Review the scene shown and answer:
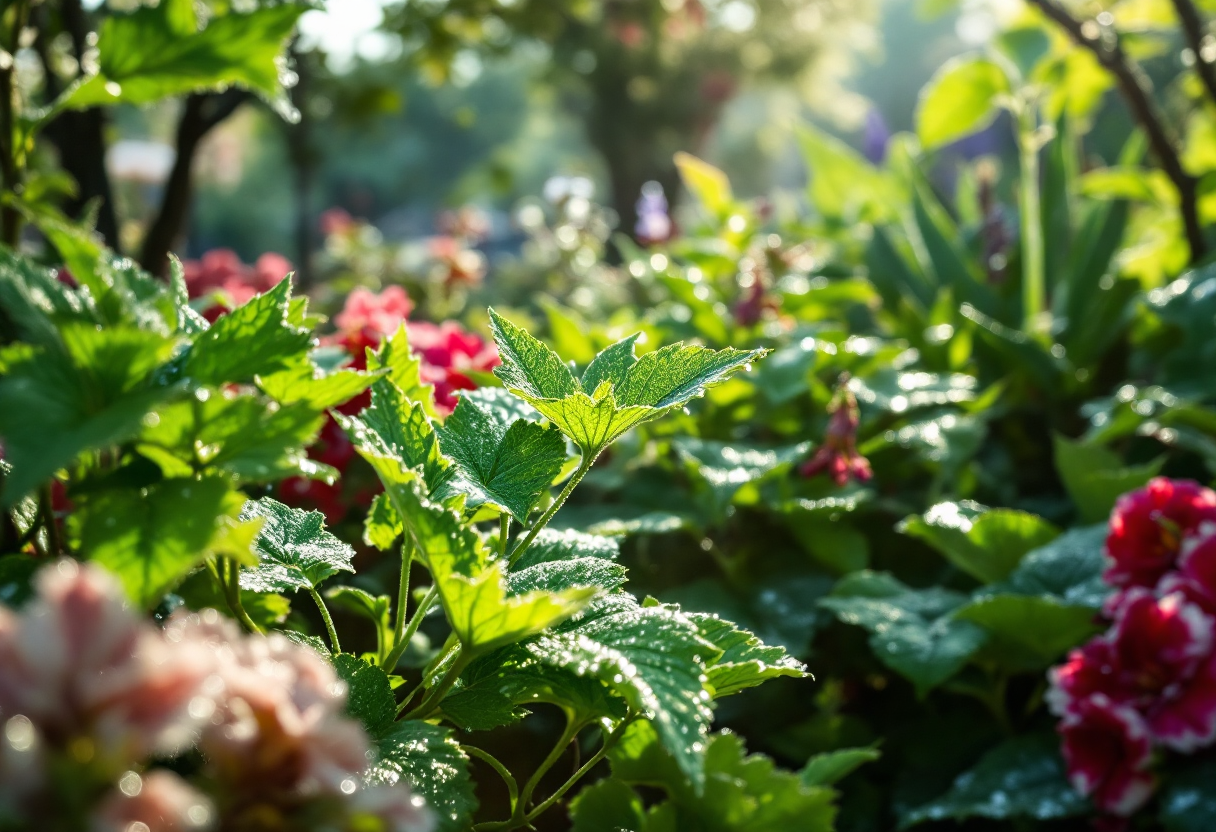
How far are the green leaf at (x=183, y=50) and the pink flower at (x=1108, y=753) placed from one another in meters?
1.08

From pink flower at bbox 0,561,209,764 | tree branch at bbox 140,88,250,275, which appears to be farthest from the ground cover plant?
tree branch at bbox 140,88,250,275

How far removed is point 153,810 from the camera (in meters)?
0.35

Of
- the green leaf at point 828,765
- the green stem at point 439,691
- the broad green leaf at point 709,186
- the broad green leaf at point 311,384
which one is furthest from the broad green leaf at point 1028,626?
the broad green leaf at point 709,186

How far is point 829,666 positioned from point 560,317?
2.27 ft

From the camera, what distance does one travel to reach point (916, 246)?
246 centimetres

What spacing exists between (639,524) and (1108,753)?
605 millimetres

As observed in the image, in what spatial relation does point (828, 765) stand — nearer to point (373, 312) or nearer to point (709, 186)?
point (373, 312)

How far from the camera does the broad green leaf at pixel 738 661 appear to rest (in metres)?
0.62

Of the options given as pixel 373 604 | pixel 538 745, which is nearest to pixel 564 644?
pixel 373 604

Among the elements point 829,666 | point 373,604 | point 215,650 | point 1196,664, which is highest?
point 215,650

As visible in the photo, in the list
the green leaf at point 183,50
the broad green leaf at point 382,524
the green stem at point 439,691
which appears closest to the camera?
the green stem at point 439,691

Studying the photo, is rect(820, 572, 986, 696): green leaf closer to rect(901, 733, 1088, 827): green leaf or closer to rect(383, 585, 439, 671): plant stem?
rect(901, 733, 1088, 827): green leaf

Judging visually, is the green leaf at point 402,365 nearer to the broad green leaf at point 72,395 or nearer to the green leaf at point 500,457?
the green leaf at point 500,457

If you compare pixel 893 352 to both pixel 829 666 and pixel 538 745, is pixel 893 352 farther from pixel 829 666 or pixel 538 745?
pixel 538 745
